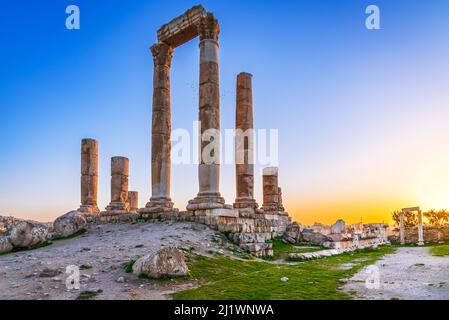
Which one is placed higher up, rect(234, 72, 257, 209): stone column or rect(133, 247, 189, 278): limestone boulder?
rect(234, 72, 257, 209): stone column

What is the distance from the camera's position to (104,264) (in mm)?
9242

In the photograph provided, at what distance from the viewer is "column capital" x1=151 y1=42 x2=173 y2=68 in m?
19.4

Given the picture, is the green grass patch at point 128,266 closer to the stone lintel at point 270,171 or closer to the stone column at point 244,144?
the stone column at point 244,144

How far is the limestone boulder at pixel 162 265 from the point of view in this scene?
809 centimetres

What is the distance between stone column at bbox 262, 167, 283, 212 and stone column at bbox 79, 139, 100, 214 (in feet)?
35.7

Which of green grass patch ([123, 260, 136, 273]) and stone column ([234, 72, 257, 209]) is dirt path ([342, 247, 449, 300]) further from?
stone column ([234, 72, 257, 209])

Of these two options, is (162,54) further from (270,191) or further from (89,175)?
(270,191)

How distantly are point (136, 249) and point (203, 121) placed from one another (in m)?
7.35

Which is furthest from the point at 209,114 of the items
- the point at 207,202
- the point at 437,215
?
the point at 437,215

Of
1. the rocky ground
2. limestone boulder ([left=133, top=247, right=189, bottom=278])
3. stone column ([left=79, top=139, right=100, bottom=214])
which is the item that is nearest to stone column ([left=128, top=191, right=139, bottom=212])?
stone column ([left=79, top=139, right=100, bottom=214])

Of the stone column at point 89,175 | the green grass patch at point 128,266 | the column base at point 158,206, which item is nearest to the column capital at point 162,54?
the column base at point 158,206

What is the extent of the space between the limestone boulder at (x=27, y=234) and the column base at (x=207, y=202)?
18.7 feet

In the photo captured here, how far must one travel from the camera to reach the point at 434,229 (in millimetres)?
30969

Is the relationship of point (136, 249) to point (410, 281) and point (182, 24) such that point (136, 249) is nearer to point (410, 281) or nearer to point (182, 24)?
point (410, 281)
